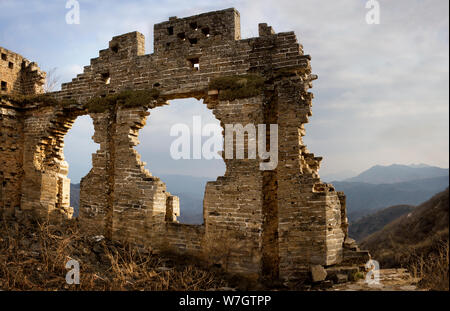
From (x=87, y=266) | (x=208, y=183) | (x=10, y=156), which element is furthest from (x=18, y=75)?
(x=208, y=183)

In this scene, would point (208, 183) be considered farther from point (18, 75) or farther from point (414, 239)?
point (414, 239)

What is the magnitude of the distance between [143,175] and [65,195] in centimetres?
321

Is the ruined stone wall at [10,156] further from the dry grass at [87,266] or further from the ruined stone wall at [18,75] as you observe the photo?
the dry grass at [87,266]

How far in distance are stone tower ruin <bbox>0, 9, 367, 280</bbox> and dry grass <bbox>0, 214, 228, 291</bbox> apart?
15.3 inches

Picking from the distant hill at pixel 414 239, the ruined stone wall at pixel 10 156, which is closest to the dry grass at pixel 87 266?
the ruined stone wall at pixel 10 156

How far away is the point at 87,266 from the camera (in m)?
6.57

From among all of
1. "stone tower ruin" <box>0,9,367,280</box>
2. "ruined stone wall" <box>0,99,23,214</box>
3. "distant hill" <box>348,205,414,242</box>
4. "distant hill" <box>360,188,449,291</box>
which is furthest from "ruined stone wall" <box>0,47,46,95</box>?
"distant hill" <box>348,205,414,242</box>

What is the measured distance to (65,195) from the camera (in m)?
9.37

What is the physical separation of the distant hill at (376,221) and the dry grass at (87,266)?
32.6 m

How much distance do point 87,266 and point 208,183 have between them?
9.59 ft

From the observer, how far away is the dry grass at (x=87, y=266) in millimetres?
5910

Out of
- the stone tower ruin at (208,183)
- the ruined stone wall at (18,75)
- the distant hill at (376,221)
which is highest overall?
the ruined stone wall at (18,75)

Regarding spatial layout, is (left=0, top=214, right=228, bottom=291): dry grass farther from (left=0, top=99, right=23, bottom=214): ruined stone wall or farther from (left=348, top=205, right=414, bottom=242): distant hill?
(left=348, top=205, right=414, bottom=242): distant hill
